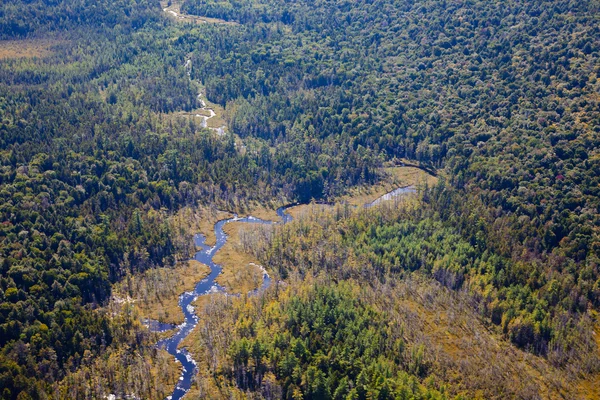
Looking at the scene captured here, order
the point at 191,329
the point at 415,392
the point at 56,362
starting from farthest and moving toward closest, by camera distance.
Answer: the point at 191,329 → the point at 56,362 → the point at 415,392

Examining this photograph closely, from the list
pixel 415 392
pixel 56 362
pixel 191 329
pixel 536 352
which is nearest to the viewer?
pixel 415 392

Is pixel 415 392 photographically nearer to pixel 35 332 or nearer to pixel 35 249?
pixel 35 332

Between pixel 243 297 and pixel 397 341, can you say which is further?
pixel 243 297

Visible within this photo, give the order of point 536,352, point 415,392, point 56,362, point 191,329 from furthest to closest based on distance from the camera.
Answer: point 191,329 < point 536,352 < point 56,362 < point 415,392

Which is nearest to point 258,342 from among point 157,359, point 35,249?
point 157,359

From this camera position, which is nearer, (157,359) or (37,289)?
(157,359)

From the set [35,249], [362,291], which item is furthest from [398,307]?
[35,249]

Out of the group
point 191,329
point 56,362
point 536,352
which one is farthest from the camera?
point 191,329

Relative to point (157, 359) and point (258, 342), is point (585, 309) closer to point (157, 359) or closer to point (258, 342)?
point (258, 342)

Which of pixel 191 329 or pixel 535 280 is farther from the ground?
pixel 535 280
